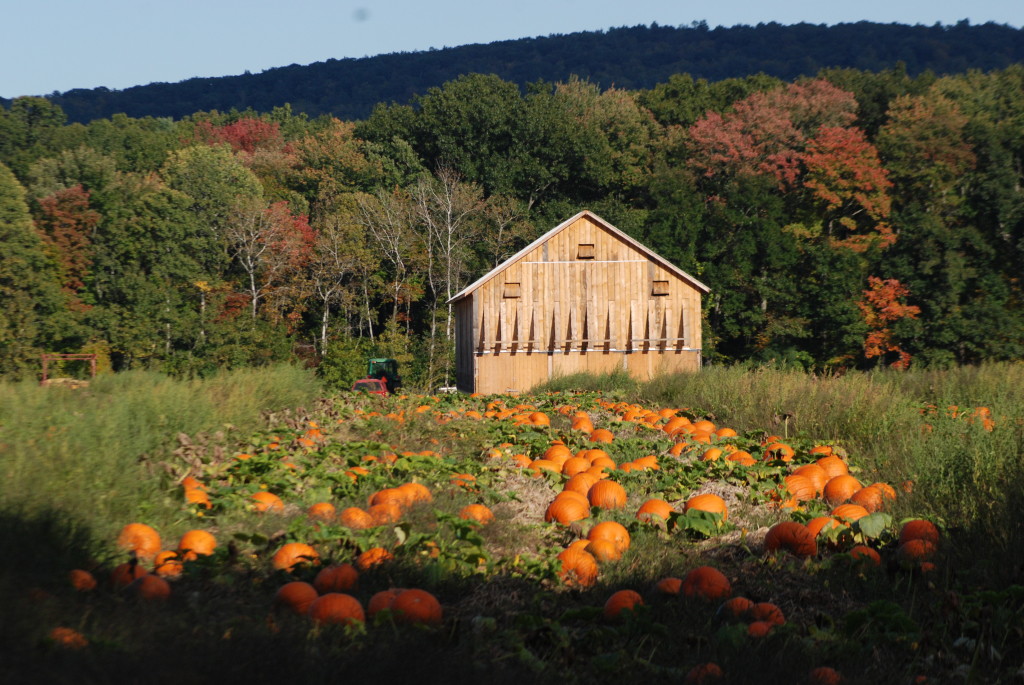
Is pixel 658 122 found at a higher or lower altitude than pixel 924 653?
higher

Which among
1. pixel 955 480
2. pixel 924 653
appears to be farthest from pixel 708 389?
pixel 924 653

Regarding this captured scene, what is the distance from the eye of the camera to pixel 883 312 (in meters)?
45.7

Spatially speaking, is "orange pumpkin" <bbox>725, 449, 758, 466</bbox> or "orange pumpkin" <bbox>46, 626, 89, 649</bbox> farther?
"orange pumpkin" <bbox>725, 449, 758, 466</bbox>

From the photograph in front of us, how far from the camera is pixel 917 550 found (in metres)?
6.93

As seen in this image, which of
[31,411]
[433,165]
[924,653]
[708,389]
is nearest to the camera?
[924,653]

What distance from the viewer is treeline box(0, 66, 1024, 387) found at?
4566 centimetres

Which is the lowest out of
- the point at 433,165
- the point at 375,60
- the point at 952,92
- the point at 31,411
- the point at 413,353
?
the point at 413,353

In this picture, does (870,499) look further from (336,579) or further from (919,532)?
(336,579)

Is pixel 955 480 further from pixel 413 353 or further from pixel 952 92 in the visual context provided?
pixel 952 92

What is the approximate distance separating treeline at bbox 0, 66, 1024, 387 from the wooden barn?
26.0 feet

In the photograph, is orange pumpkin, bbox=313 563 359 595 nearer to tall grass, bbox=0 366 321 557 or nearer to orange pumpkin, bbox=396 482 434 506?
tall grass, bbox=0 366 321 557

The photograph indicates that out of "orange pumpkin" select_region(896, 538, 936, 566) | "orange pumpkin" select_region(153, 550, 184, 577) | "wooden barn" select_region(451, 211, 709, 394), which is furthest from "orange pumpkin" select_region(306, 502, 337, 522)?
"wooden barn" select_region(451, 211, 709, 394)

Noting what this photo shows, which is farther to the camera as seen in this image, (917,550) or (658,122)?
(658,122)

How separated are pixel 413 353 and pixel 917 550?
1789 inches
